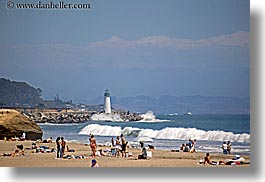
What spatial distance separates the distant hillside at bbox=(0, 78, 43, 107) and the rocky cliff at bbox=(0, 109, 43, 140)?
0.05m

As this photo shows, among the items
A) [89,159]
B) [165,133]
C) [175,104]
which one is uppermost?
[175,104]

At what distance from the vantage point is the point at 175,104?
152 inches

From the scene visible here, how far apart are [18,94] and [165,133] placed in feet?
2.36

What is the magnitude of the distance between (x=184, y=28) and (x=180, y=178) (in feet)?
2.34

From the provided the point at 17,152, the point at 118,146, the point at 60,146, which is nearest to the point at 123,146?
the point at 118,146

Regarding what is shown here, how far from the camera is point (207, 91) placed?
12.7 feet

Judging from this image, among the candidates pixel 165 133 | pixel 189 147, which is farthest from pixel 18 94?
pixel 189 147

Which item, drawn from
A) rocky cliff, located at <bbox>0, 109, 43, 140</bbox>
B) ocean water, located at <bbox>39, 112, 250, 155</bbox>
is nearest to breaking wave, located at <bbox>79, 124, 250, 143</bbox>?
ocean water, located at <bbox>39, 112, 250, 155</bbox>

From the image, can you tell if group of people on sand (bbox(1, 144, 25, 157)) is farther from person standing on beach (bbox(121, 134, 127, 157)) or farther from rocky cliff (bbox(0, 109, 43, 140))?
person standing on beach (bbox(121, 134, 127, 157))

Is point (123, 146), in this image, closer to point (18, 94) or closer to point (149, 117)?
point (149, 117)

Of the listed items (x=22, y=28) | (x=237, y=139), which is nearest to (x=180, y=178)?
(x=237, y=139)

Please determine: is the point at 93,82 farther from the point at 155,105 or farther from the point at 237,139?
the point at 237,139

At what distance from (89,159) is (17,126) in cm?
38

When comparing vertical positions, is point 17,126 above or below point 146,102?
below
